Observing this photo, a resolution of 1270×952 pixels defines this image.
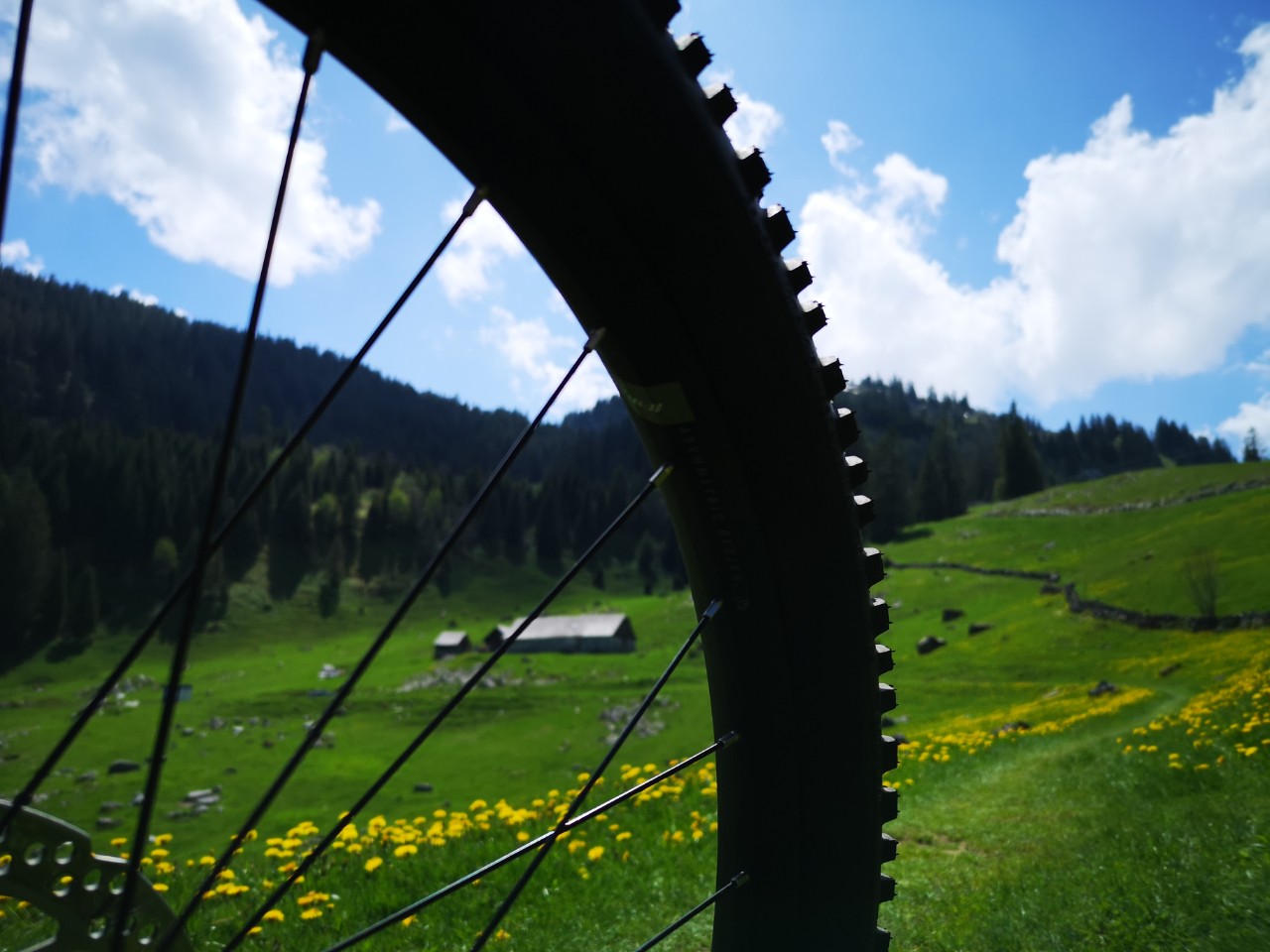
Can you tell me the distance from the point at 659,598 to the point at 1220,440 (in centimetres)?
13509

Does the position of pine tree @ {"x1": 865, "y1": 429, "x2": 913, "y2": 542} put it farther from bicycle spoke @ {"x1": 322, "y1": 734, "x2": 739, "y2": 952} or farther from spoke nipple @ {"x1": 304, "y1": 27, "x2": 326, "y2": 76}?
spoke nipple @ {"x1": 304, "y1": 27, "x2": 326, "y2": 76}

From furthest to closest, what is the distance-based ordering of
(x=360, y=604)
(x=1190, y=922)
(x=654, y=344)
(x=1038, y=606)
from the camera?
(x=360, y=604) → (x=1038, y=606) → (x=1190, y=922) → (x=654, y=344)

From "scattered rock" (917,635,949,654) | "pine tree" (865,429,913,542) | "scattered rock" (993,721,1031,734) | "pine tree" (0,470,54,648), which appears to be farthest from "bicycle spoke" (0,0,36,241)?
"pine tree" (0,470,54,648)

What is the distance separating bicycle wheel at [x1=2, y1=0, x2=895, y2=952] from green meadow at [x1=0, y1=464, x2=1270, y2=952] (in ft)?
0.45

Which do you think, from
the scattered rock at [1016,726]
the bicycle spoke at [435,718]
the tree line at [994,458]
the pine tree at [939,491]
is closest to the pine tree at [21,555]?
the tree line at [994,458]

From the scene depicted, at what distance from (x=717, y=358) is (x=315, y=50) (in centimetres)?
74

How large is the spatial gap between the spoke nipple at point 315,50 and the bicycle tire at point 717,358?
1 cm

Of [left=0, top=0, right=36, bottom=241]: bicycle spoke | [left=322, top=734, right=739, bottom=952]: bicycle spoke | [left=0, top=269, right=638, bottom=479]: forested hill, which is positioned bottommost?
[left=322, top=734, right=739, bottom=952]: bicycle spoke

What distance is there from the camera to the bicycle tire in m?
1.15

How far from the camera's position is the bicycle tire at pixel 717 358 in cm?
115

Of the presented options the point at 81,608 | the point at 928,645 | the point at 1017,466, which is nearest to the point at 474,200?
the point at 928,645

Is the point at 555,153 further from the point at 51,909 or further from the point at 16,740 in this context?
the point at 16,740

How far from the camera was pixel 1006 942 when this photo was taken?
119 inches

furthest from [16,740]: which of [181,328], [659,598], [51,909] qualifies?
[181,328]
